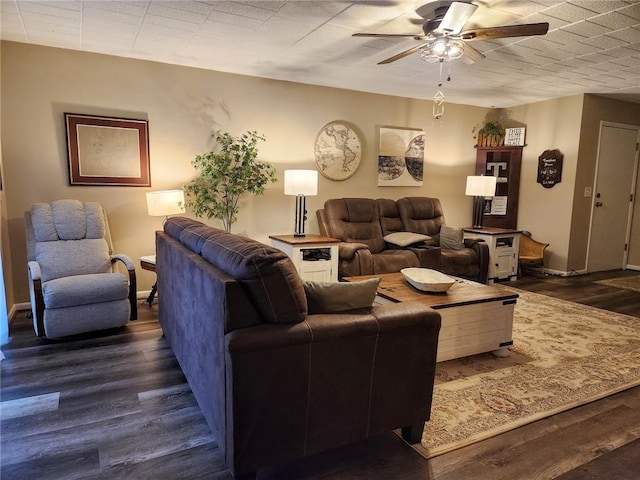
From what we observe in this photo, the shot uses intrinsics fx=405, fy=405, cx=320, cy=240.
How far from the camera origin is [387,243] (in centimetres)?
472

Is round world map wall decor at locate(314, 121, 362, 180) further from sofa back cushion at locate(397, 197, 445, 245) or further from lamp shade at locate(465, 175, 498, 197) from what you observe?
lamp shade at locate(465, 175, 498, 197)

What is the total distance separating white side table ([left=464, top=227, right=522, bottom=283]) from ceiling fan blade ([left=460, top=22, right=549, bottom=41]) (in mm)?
2965

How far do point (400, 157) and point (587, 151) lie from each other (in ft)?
8.04

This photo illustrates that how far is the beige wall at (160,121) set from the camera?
353 cm

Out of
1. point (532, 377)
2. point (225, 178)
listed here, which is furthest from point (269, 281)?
point (225, 178)

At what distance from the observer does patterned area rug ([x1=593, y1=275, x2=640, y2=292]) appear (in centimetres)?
500

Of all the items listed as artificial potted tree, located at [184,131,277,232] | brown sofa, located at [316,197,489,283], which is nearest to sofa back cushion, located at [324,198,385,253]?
brown sofa, located at [316,197,489,283]

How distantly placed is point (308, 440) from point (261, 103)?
12.3 ft

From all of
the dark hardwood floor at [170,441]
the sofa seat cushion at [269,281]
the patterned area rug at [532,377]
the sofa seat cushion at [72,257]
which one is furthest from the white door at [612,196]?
the sofa seat cushion at [72,257]

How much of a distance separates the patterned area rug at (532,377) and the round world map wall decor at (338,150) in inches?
102

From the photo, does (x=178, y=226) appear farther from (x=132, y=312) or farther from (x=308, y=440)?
(x=308, y=440)

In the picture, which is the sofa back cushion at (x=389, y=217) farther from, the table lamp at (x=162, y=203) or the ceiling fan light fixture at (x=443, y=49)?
the table lamp at (x=162, y=203)

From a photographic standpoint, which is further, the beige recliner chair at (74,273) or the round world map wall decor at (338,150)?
the round world map wall decor at (338,150)

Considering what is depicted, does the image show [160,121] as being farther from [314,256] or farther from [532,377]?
[532,377]
